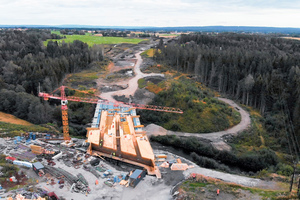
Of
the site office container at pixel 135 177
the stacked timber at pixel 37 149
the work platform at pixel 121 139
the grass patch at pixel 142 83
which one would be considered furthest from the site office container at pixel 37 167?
the grass patch at pixel 142 83

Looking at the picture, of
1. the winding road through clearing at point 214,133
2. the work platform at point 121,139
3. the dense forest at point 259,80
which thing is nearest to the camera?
the work platform at point 121,139

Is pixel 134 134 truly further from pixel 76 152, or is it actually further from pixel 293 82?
pixel 293 82

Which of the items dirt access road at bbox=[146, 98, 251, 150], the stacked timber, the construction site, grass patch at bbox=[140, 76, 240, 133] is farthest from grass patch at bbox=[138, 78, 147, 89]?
the stacked timber

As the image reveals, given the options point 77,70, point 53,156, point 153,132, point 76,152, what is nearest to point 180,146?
point 153,132

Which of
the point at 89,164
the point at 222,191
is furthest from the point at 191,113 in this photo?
the point at 89,164

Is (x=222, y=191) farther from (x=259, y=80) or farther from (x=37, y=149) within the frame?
(x=259, y=80)

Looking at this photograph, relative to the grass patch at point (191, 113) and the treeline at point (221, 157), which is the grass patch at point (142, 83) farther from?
the treeline at point (221, 157)
